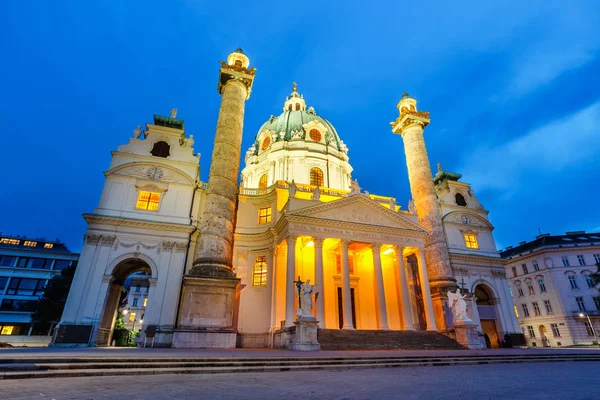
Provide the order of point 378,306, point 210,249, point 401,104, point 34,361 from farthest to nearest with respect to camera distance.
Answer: point 401,104
point 378,306
point 210,249
point 34,361

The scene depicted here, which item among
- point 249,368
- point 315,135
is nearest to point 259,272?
point 249,368

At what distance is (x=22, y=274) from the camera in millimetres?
42406

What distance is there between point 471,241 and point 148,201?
3023cm

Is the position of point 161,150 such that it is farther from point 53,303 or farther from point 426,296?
point 426,296

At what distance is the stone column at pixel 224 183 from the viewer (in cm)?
1923

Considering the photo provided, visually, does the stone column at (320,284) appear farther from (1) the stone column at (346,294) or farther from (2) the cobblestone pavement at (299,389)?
(2) the cobblestone pavement at (299,389)

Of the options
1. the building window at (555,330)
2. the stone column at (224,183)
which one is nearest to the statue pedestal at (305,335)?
the stone column at (224,183)

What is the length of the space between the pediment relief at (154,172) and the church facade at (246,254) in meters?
0.08

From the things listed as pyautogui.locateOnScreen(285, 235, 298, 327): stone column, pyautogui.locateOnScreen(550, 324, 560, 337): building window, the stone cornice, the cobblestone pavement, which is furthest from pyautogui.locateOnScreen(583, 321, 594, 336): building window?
the stone cornice

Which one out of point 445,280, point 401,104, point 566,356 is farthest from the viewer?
point 401,104

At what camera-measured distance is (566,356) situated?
13.9 m

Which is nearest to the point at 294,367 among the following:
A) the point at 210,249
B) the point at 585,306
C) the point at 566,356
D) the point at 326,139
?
the point at 210,249

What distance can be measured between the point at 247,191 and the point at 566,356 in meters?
23.7

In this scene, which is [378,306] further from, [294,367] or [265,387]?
[265,387]
